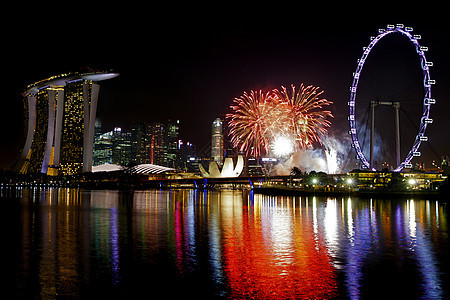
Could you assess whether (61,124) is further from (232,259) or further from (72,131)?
(232,259)

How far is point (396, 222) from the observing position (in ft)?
141

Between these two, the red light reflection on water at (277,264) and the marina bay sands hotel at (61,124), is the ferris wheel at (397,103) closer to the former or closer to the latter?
the red light reflection on water at (277,264)

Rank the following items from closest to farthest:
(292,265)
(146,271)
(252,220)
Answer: (146,271), (292,265), (252,220)

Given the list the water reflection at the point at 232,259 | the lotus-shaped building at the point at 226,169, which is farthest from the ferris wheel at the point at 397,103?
the lotus-shaped building at the point at 226,169

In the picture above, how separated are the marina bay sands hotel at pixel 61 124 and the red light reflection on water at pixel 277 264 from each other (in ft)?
496

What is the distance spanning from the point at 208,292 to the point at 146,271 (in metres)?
4.32

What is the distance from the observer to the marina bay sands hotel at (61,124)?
178 metres

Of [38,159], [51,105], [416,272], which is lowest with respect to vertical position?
[416,272]

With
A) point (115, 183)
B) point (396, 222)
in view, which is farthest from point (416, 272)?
point (115, 183)

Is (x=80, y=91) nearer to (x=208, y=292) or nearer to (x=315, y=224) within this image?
(x=315, y=224)

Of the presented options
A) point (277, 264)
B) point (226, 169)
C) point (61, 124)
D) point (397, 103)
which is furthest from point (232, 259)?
point (61, 124)

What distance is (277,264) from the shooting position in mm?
22359

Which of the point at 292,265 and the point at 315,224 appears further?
the point at 315,224

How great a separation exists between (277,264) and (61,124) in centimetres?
18149
